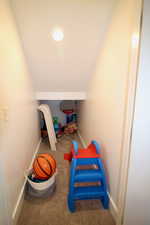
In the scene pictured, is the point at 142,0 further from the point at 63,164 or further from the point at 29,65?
the point at 63,164

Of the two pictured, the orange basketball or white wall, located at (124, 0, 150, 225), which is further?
the orange basketball

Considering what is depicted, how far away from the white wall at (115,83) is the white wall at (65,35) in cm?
17

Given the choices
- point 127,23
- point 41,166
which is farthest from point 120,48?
point 41,166

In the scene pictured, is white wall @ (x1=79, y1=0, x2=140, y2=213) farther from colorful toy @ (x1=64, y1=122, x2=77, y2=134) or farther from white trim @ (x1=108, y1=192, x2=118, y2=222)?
colorful toy @ (x1=64, y1=122, x2=77, y2=134)

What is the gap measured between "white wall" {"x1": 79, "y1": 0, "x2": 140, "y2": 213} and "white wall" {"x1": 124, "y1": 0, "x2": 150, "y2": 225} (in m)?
0.16

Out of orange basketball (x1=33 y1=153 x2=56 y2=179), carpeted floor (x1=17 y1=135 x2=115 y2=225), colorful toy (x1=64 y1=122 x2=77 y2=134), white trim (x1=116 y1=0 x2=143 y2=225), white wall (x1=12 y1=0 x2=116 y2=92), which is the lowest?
carpeted floor (x1=17 y1=135 x2=115 y2=225)

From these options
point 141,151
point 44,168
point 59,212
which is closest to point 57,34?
point 141,151

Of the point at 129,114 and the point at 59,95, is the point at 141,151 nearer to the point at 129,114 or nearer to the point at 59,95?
the point at 129,114

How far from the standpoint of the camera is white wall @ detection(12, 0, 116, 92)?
124cm

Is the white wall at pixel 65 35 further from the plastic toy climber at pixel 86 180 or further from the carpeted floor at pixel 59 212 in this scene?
the carpeted floor at pixel 59 212

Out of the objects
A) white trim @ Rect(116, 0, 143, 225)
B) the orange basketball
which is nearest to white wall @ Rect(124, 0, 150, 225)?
white trim @ Rect(116, 0, 143, 225)

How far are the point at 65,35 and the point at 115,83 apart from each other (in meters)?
0.88

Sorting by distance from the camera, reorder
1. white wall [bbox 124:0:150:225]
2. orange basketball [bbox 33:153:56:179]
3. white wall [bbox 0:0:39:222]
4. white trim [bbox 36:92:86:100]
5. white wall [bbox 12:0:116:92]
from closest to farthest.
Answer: white wall [bbox 124:0:150:225] < white wall [bbox 0:0:39:222] < white wall [bbox 12:0:116:92] < orange basketball [bbox 33:153:56:179] < white trim [bbox 36:92:86:100]

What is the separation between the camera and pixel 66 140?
3352 millimetres
